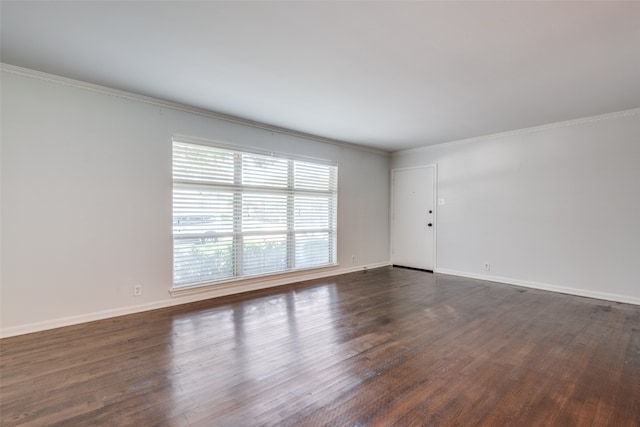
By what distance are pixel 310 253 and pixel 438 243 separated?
2581mm

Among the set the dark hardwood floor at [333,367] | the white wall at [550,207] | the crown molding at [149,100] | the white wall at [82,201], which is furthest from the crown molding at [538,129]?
the white wall at [82,201]

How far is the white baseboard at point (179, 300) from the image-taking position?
289 cm

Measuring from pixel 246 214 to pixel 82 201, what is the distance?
6.26ft

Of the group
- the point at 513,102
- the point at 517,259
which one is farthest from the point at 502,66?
the point at 517,259

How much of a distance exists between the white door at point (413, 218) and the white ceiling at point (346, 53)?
2.28 metres

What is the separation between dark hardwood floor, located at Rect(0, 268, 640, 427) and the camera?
1.75m

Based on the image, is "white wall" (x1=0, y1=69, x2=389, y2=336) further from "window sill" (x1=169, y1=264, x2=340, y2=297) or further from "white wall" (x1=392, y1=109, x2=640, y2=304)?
"white wall" (x1=392, y1=109, x2=640, y2=304)

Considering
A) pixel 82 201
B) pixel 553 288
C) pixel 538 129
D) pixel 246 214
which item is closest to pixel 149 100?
pixel 82 201

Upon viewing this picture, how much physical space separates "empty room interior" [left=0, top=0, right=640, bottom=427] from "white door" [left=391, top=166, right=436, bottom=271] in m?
0.50

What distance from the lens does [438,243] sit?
19.0 feet

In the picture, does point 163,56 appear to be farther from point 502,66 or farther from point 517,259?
point 517,259

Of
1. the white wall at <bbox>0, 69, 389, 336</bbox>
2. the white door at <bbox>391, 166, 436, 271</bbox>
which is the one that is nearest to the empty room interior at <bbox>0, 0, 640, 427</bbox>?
the white wall at <bbox>0, 69, 389, 336</bbox>

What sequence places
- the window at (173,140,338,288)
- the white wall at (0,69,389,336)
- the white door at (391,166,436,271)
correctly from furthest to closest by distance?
the white door at (391,166,436,271)
the window at (173,140,338,288)
the white wall at (0,69,389,336)

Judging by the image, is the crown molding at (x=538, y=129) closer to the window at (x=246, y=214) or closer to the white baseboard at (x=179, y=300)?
the window at (x=246, y=214)
